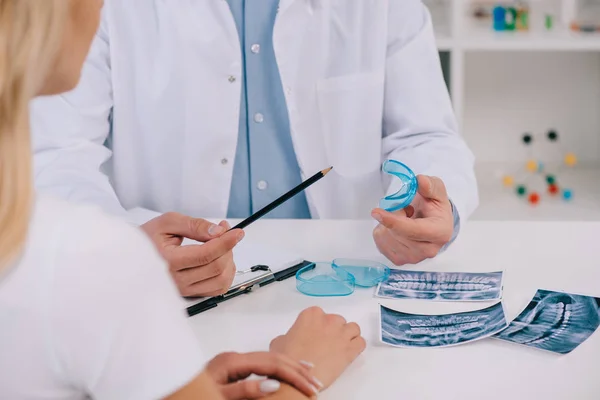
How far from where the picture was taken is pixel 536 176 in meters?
2.66

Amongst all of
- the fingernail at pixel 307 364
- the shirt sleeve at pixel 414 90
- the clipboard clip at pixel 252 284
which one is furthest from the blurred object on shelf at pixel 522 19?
the fingernail at pixel 307 364

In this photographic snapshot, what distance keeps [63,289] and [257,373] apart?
12.9 inches

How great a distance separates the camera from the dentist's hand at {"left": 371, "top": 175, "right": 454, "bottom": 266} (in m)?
1.22

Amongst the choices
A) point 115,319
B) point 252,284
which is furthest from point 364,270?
point 115,319

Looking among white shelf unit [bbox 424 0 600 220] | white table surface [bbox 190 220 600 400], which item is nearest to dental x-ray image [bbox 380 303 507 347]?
white table surface [bbox 190 220 600 400]

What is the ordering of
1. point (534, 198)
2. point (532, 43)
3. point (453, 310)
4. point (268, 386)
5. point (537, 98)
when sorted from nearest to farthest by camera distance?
1. point (268, 386)
2. point (453, 310)
3. point (532, 43)
4. point (534, 198)
5. point (537, 98)

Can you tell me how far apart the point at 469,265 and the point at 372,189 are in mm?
479

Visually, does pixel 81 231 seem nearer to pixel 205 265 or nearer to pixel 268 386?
pixel 268 386

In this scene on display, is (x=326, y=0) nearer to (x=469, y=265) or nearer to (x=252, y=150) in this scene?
(x=252, y=150)

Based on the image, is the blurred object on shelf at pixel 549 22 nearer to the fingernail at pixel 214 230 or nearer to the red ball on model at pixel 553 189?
the red ball on model at pixel 553 189

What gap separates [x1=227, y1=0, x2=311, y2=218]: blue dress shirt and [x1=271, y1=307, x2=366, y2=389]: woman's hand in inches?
25.8

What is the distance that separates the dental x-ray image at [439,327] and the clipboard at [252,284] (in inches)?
7.3

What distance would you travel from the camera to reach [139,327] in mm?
643

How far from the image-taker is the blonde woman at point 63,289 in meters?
0.61
